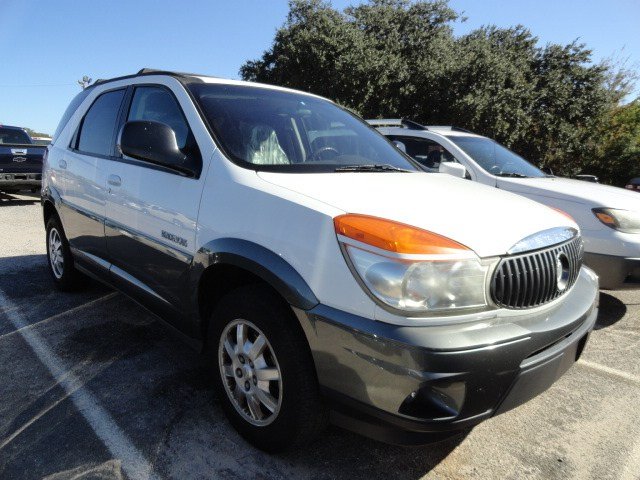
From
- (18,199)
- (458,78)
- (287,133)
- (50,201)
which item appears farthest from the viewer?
(458,78)

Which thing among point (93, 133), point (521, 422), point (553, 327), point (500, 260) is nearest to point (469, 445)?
point (521, 422)

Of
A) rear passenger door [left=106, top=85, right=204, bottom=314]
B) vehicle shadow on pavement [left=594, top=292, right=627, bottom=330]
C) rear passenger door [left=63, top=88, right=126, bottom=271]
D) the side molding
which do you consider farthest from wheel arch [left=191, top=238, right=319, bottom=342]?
vehicle shadow on pavement [left=594, top=292, right=627, bottom=330]

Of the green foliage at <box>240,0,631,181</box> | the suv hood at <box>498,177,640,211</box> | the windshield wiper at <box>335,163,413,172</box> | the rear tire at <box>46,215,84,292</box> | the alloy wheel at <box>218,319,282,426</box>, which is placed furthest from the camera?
the green foliage at <box>240,0,631,181</box>

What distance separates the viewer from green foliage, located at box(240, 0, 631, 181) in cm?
1958

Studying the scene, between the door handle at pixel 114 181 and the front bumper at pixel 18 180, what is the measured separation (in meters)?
8.72

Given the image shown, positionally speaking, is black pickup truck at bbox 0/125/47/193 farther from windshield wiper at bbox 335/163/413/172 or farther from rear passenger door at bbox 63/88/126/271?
windshield wiper at bbox 335/163/413/172

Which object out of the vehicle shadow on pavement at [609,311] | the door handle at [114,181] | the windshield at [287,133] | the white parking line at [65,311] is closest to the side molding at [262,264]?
the windshield at [287,133]

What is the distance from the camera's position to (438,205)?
2062 mm

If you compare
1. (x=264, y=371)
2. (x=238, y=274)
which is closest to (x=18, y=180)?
(x=238, y=274)

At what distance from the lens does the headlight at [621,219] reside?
3924 millimetres

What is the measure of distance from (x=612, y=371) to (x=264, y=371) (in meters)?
2.57

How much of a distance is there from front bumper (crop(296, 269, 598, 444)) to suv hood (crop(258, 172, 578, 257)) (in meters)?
0.33

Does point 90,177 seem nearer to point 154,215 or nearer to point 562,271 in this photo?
point 154,215

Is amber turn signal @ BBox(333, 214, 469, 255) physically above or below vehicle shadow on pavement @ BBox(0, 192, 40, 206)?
above
